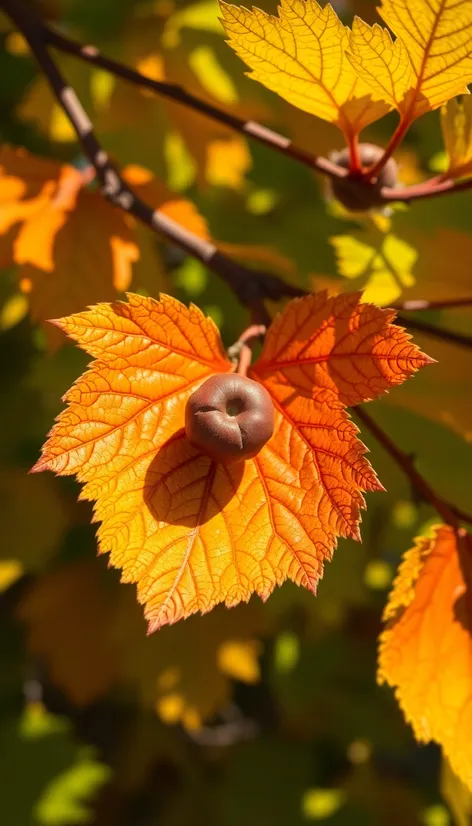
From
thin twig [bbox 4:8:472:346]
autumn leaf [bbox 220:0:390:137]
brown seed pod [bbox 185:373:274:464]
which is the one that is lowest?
brown seed pod [bbox 185:373:274:464]

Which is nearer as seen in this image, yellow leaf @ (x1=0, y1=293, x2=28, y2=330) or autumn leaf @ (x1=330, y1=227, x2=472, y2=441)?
autumn leaf @ (x1=330, y1=227, x2=472, y2=441)

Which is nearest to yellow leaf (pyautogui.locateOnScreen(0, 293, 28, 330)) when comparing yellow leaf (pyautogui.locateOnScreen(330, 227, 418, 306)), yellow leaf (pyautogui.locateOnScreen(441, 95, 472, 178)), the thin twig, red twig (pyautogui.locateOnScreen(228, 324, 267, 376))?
the thin twig

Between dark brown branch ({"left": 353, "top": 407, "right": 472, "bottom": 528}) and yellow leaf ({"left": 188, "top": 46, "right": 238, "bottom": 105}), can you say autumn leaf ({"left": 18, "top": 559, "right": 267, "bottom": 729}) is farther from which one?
yellow leaf ({"left": 188, "top": 46, "right": 238, "bottom": 105})

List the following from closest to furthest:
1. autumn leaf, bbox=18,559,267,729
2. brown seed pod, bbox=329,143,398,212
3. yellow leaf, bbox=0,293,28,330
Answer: brown seed pod, bbox=329,143,398,212 → yellow leaf, bbox=0,293,28,330 → autumn leaf, bbox=18,559,267,729

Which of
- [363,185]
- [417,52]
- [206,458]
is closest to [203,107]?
[363,185]

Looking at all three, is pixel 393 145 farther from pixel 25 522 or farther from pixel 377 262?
pixel 25 522

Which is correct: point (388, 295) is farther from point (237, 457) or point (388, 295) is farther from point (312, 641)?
point (312, 641)

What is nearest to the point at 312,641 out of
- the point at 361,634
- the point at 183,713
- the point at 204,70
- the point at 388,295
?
the point at 361,634
